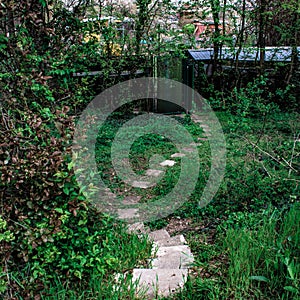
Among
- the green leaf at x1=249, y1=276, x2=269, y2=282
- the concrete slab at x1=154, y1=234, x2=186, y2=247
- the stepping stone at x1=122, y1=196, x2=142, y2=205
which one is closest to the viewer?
the green leaf at x1=249, y1=276, x2=269, y2=282

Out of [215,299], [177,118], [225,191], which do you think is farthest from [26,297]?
[177,118]

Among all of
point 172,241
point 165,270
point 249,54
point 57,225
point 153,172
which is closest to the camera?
point 57,225

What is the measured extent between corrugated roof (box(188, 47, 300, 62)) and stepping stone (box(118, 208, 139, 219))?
5.13m

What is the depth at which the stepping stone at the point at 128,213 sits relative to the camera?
345cm

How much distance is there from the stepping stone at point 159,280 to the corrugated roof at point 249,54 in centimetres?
615

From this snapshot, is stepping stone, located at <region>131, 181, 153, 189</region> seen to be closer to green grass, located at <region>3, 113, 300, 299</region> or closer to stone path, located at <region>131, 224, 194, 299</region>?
green grass, located at <region>3, 113, 300, 299</region>

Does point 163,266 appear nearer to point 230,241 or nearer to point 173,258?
point 173,258

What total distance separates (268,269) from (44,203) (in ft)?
4.19

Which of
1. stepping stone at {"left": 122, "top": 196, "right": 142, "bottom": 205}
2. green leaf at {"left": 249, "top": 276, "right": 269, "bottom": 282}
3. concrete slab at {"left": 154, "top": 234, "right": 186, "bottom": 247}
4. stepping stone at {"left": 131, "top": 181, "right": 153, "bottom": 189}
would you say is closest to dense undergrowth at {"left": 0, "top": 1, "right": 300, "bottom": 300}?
green leaf at {"left": 249, "top": 276, "right": 269, "bottom": 282}

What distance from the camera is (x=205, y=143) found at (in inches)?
224

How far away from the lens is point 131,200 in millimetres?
3877

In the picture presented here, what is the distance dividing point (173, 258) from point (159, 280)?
0.33 meters

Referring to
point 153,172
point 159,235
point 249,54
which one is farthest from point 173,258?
point 249,54

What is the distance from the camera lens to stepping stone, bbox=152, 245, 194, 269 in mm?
2475
